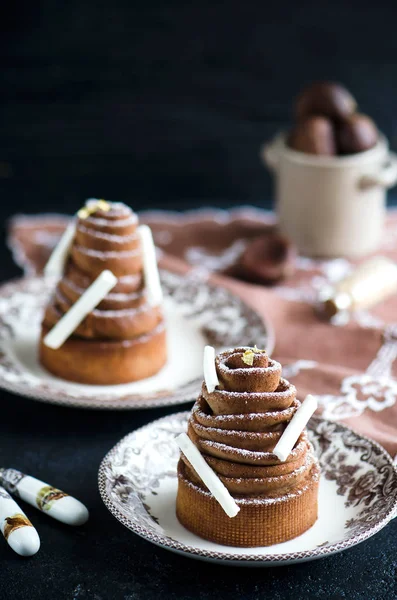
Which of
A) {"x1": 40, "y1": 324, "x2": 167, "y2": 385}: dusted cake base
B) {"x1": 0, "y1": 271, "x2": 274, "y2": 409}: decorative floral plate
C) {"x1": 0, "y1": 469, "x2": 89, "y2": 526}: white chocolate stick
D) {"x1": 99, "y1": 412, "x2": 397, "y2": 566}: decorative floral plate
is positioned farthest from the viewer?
{"x1": 40, "y1": 324, "x2": 167, "y2": 385}: dusted cake base

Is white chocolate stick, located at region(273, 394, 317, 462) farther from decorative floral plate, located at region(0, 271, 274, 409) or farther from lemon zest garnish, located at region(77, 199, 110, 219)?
lemon zest garnish, located at region(77, 199, 110, 219)

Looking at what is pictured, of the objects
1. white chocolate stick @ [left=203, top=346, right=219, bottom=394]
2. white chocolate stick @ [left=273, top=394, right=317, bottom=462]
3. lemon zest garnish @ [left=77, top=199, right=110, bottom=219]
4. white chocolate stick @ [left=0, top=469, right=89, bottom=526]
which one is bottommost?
white chocolate stick @ [left=0, top=469, right=89, bottom=526]

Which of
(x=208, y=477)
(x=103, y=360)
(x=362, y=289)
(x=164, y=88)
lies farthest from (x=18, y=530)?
(x=164, y=88)

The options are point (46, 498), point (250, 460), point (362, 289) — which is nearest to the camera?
point (250, 460)

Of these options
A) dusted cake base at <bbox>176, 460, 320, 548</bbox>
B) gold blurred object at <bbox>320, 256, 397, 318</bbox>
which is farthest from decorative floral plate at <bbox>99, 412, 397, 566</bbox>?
gold blurred object at <bbox>320, 256, 397, 318</bbox>

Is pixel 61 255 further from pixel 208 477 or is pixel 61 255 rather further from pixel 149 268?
pixel 208 477

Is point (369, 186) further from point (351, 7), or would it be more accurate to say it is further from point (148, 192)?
point (148, 192)
